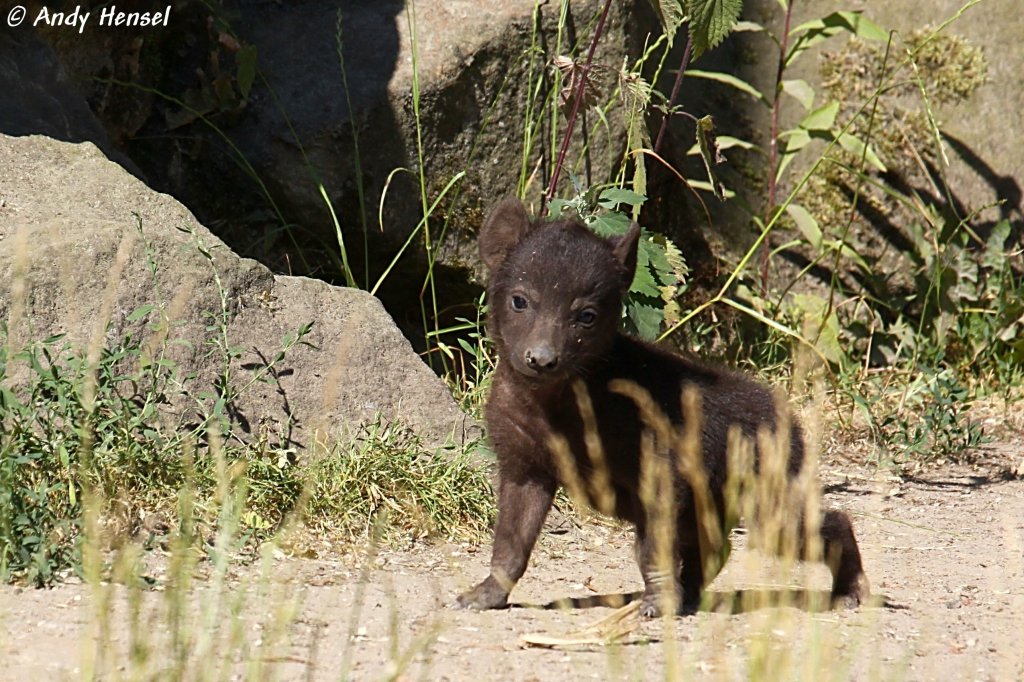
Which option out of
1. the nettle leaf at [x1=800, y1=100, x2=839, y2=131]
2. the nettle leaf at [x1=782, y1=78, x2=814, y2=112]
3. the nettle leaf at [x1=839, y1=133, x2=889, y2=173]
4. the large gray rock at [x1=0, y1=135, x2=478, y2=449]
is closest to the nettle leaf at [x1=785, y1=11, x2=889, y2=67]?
the nettle leaf at [x1=782, y1=78, x2=814, y2=112]

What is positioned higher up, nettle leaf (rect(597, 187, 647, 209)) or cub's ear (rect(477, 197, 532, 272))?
Result: nettle leaf (rect(597, 187, 647, 209))

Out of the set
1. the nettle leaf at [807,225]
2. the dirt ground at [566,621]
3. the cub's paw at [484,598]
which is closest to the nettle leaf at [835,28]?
the nettle leaf at [807,225]

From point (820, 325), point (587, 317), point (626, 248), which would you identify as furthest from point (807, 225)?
point (587, 317)

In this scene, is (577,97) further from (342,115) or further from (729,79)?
(729,79)

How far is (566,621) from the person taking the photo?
437 centimetres

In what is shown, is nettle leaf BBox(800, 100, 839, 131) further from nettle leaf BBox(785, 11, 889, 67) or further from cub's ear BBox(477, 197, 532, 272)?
cub's ear BBox(477, 197, 532, 272)

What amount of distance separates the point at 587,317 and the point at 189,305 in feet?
5.60

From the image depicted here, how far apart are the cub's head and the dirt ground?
2.62 feet

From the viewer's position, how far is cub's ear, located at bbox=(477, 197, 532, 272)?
4.88 meters

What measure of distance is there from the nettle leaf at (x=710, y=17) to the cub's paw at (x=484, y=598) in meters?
2.48

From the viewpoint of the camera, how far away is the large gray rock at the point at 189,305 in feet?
17.2

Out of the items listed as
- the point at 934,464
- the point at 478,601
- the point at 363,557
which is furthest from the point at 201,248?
the point at 934,464

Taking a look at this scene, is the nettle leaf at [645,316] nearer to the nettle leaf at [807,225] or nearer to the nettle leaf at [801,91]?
the nettle leaf at [807,225]

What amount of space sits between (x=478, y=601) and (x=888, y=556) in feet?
5.94
